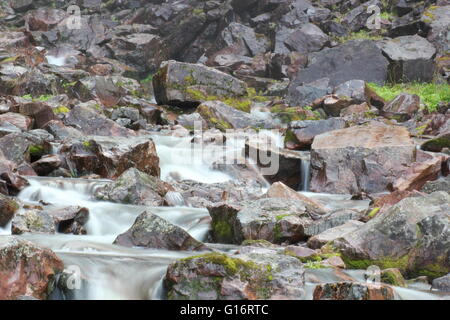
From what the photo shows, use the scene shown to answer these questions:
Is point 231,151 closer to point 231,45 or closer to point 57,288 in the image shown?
point 57,288

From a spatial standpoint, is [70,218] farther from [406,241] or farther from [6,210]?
[406,241]

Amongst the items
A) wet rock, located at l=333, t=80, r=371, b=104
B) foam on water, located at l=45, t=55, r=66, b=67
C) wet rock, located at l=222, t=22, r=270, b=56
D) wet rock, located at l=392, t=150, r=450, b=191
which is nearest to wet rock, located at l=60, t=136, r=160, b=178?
wet rock, located at l=392, t=150, r=450, b=191

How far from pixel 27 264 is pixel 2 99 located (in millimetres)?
11281

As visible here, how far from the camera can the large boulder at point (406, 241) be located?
18.0 ft

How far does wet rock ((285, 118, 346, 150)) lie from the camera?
12.9 meters

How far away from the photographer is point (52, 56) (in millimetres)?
25000

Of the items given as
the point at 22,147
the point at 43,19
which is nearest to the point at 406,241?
the point at 22,147

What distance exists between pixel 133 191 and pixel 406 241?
4.21m

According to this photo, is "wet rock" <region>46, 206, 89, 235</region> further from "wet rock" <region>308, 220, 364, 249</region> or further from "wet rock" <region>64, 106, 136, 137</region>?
"wet rock" <region>64, 106, 136, 137</region>

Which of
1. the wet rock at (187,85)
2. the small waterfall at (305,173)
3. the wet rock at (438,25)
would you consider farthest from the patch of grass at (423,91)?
the small waterfall at (305,173)

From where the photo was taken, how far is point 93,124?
13.1 metres

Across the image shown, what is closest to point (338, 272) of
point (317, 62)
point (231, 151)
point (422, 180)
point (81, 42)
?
point (422, 180)

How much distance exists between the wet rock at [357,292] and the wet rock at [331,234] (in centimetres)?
190

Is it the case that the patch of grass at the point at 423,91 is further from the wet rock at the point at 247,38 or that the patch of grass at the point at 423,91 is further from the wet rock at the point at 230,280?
the wet rock at the point at 230,280
